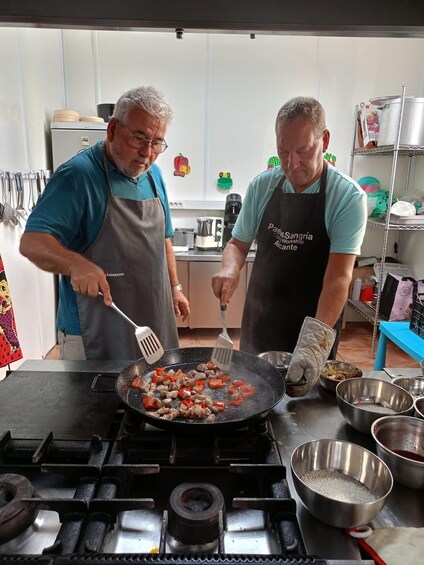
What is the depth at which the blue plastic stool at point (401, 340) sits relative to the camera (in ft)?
6.93

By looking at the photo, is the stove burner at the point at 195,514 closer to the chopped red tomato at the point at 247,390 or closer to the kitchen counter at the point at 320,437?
the kitchen counter at the point at 320,437

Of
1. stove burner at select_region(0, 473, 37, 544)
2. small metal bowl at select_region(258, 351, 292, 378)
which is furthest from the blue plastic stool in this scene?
stove burner at select_region(0, 473, 37, 544)

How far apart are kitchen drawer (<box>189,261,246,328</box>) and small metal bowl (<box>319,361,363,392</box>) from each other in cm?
257

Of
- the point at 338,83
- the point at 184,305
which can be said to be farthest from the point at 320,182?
the point at 338,83

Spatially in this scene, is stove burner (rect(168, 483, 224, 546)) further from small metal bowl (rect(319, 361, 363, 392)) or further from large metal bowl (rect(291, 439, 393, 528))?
small metal bowl (rect(319, 361, 363, 392))

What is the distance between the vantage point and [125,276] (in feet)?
5.61

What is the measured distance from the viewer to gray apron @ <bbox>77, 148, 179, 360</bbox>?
1.66 metres

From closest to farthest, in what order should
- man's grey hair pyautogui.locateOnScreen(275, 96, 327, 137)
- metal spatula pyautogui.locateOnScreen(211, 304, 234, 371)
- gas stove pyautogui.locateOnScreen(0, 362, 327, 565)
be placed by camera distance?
1. gas stove pyautogui.locateOnScreen(0, 362, 327, 565)
2. metal spatula pyautogui.locateOnScreen(211, 304, 234, 371)
3. man's grey hair pyautogui.locateOnScreen(275, 96, 327, 137)

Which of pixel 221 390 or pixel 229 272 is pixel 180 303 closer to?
pixel 229 272

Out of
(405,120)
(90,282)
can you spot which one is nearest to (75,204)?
(90,282)

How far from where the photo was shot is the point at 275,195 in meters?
1.89

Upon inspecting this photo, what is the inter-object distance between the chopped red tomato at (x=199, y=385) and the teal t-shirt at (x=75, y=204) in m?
0.64

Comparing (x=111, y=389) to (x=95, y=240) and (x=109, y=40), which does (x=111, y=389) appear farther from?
(x=109, y=40)

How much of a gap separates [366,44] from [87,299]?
4.00 m
